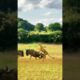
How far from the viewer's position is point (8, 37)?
24.3 ft

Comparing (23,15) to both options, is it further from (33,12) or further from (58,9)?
(58,9)

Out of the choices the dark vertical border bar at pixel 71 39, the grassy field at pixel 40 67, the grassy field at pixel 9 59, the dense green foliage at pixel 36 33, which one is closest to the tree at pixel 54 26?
the dense green foliage at pixel 36 33

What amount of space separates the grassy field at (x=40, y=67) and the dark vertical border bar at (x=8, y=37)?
15cm

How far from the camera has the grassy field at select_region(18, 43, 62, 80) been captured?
24.3ft

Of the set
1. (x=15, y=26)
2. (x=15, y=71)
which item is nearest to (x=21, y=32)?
(x=15, y=26)

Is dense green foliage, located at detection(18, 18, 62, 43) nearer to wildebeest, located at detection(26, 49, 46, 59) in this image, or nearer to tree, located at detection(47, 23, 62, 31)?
tree, located at detection(47, 23, 62, 31)

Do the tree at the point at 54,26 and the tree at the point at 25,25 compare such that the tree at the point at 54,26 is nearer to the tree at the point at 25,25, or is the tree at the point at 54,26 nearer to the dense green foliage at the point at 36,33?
the dense green foliage at the point at 36,33

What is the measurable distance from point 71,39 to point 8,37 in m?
1.36

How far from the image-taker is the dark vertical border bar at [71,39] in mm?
7340

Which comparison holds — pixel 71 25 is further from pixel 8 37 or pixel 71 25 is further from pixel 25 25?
pixel 8 37

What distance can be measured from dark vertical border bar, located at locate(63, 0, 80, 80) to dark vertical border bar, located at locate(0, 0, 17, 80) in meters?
1.08

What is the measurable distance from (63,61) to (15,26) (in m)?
1.28

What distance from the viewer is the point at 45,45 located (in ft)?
24.4

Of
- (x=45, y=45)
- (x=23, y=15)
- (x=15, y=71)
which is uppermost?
(x=23, y=15)
